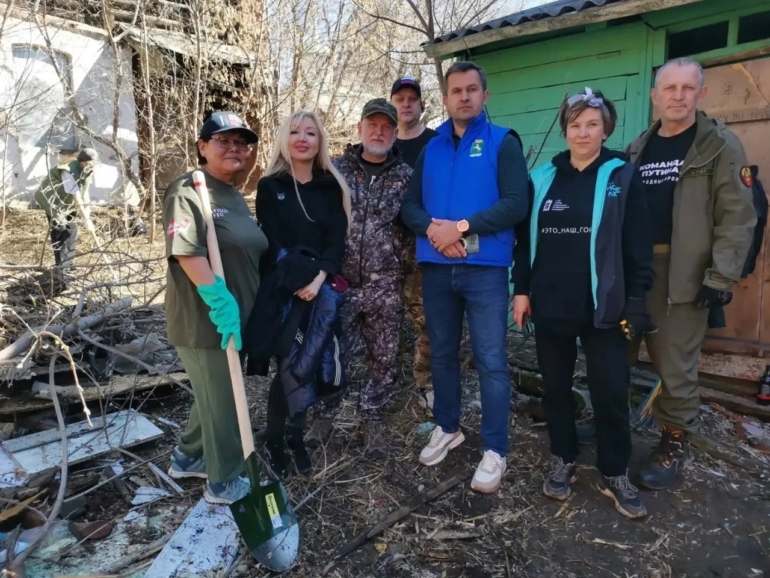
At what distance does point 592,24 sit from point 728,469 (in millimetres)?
3708

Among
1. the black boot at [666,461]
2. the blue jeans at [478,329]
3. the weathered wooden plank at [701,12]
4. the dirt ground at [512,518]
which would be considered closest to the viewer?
the dirt ground at [512,518]

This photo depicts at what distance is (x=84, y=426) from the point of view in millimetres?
3721

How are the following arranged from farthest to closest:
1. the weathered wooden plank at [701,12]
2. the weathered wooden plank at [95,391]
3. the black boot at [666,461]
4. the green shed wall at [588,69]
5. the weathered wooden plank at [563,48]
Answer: the weathered wooden plank at [563,48] → the green shed wall at [588,69] → the weathered wooden plank at [701,12] → the weathered wooden plank at [95,391] → the black boot at [666,461]

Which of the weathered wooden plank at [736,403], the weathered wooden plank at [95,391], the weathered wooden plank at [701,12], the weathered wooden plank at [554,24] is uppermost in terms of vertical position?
the weathered wooden plank at [554,24]

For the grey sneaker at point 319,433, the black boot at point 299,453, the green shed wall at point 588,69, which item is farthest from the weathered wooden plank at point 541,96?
the black boot at point 299,453

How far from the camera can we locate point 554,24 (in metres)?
4.54

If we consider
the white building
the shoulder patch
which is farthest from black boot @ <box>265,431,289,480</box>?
the white building

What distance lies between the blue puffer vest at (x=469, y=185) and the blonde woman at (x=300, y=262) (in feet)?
1.72

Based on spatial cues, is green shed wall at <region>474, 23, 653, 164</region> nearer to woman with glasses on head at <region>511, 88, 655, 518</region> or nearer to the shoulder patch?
the shoulder patch

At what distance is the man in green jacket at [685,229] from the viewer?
2879 mm

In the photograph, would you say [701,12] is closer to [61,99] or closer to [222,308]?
[222,308]

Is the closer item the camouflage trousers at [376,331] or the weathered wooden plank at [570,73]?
the camouflage trousers at [376,331]

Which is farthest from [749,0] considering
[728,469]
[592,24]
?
[728,469]

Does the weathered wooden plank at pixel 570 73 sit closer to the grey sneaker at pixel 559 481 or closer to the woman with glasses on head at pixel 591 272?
the woman with glasses on head at pixel 591 272
